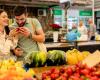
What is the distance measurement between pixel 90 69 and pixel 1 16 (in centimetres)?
166

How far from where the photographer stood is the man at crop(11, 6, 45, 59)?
372cm

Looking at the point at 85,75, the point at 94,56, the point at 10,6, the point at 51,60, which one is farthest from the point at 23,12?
the point at 10,6

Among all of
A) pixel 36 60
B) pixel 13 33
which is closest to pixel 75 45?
pixel 13 33

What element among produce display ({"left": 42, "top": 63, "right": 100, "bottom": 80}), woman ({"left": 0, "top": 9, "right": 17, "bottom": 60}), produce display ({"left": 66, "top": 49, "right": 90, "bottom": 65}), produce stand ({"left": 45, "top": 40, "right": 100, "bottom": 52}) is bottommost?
produce stand ({"left": 45, "top": 40, "right": 100, "bottom": 52})

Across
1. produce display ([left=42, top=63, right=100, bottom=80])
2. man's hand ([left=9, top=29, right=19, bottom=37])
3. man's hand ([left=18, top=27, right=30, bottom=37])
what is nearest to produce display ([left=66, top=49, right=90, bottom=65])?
man's hand ([left=18, top=27, right=30, bottom=37])

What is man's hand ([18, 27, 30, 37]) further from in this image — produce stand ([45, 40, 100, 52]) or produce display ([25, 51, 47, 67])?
produce stand ([45, 40, 100, 52])

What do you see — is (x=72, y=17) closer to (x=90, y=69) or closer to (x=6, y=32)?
(x=6, y=32)

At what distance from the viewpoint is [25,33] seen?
3705mm

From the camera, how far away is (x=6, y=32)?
404cm

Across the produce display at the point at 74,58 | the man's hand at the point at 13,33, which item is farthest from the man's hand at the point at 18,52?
the produce display at the point at 74,58

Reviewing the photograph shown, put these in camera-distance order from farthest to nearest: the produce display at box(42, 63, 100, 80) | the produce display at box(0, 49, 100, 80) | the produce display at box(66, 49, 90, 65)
A: 1. the produce display at box(66, 49, 90, 65)
2. the produce display at box(42, 63, 100, 80)
3. the produce display at box(0, 49, 100, 80)

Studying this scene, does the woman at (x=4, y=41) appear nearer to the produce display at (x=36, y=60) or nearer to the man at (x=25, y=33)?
the man at (x=25, y=33)

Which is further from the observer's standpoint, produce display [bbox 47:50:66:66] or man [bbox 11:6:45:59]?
man [bbox 11:6:45:59]

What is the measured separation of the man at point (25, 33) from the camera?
3.72 metres
